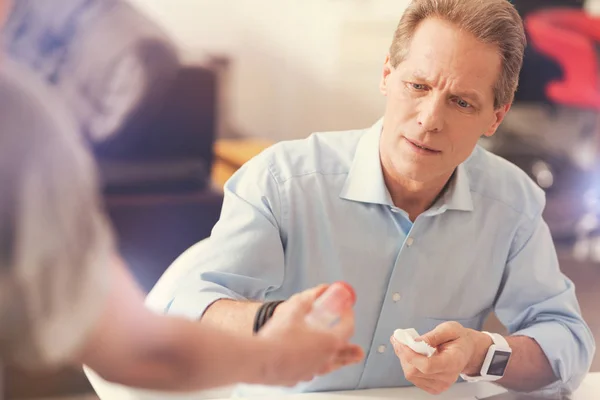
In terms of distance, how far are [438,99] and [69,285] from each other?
70 cm

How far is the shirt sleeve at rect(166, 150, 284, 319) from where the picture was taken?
112 centimetres

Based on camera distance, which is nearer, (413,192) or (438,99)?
(438,99)

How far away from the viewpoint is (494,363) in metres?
1.16

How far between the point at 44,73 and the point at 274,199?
0.59m

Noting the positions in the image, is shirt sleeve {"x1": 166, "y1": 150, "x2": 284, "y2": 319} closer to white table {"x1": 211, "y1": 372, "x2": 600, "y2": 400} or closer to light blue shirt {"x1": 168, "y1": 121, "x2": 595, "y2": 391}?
light blue shirt {"x1": 168, "y1": 121, "x2": 595, "y2": 391}

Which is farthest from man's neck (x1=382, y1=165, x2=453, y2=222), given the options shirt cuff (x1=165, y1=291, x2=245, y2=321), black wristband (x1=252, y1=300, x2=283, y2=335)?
black wristband (x1=252, y1=300, x2=283, y2=335)

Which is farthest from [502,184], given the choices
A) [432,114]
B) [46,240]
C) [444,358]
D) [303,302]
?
[46,240]

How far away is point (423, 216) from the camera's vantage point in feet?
4.04

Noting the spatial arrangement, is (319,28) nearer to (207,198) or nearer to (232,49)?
(232,49)

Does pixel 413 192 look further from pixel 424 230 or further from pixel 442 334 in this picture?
pixel 442 334

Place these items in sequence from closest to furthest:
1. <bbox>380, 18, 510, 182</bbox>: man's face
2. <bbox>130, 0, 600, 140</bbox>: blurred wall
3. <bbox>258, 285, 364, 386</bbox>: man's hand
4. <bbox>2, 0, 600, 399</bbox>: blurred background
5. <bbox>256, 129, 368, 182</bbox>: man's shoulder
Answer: <bbox>258, 285, 364, 386</bbox>: man's hand < <bbox>2, 0, 600, 399</bbox>: blurred background < <bbox>380, 18, 510, 182</bbox>: man's face < <bbox>256, 129, 368, 182</bbox>: man's shoulder < <bbox>130, 0, 600, 140</bbox>: blurred wall

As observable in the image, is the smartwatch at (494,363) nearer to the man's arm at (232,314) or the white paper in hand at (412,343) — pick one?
the white paper in hand at (412,343)

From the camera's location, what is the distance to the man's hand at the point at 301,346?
0.69 m

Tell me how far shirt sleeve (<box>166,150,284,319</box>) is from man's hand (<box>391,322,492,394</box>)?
0.75 ft
